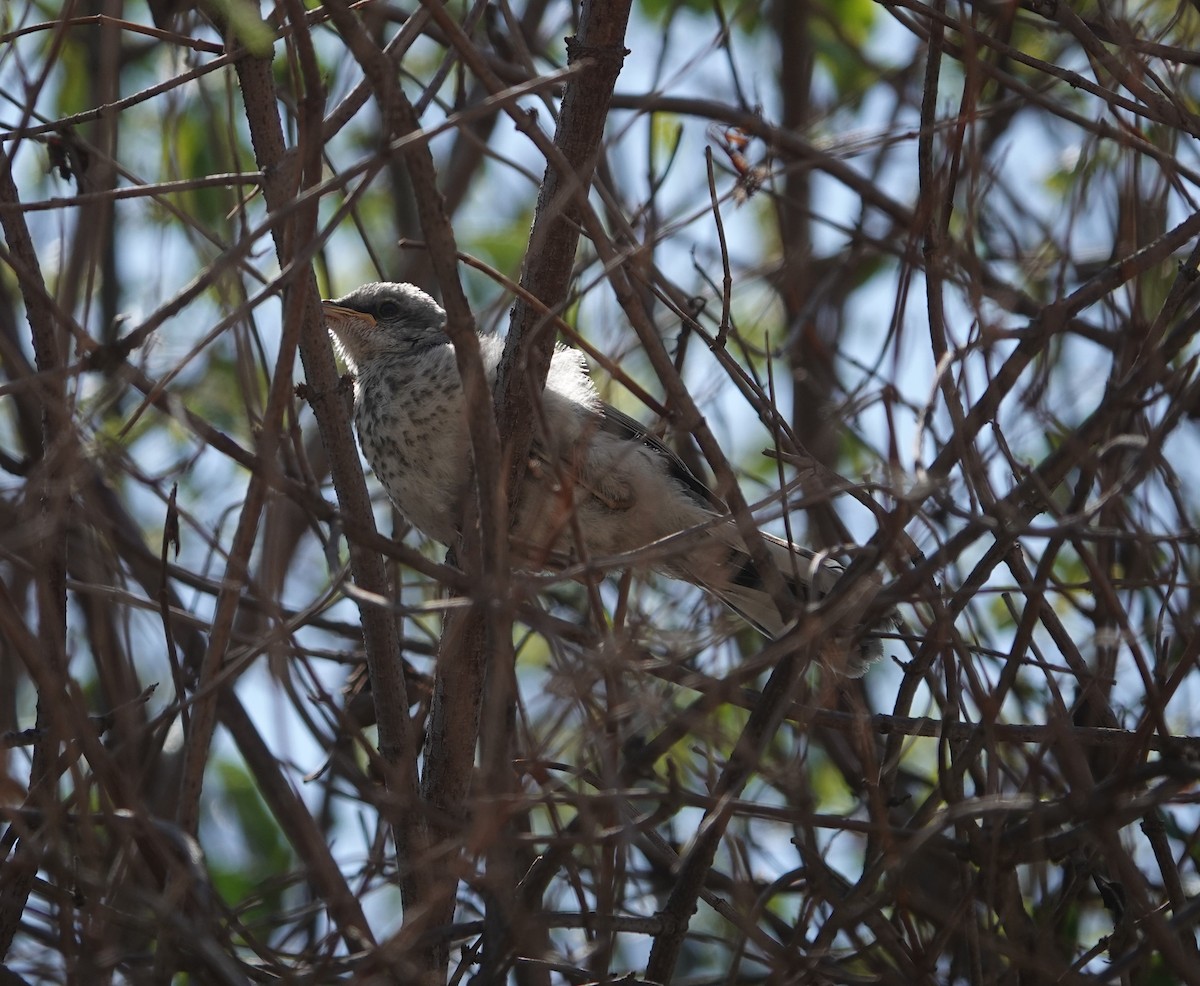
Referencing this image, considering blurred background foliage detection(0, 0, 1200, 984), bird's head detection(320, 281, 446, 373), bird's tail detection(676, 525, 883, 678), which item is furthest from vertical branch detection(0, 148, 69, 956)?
bird's head detection(320, 281, 446, 373)

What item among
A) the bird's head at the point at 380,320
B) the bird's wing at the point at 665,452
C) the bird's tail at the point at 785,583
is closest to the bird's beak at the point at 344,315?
the bird's head at the point at 380,320

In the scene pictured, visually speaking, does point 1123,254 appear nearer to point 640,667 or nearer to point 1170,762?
point 1170,762

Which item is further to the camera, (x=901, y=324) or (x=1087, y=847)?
(x=1087, y=847)

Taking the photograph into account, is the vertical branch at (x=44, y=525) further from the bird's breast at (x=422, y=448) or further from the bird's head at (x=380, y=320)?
the bird's head at (x=380, y=320)

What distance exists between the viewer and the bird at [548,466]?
3.82 meters

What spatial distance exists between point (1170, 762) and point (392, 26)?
15.1ft

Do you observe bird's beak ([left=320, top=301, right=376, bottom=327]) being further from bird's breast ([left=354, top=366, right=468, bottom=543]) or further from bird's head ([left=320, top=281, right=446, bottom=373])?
bird's breast ([left=354, top=366, right=468, bottom=543])

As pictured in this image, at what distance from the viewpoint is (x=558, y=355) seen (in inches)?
177

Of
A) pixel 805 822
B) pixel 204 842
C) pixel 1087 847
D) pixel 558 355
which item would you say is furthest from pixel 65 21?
pixel 204 842

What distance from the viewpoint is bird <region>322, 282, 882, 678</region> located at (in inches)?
150

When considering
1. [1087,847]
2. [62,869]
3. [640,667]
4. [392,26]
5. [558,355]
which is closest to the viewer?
[62,869]

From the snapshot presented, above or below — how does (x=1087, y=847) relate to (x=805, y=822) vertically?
above

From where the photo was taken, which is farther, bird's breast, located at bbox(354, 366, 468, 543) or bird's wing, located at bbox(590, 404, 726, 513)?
bird's wing, located at bbox(590, 404, 726, 513)

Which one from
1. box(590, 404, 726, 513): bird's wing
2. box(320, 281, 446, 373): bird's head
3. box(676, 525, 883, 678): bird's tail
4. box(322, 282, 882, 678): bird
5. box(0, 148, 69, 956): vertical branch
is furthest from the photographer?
box(320, 281, 446, 373): bird's head
